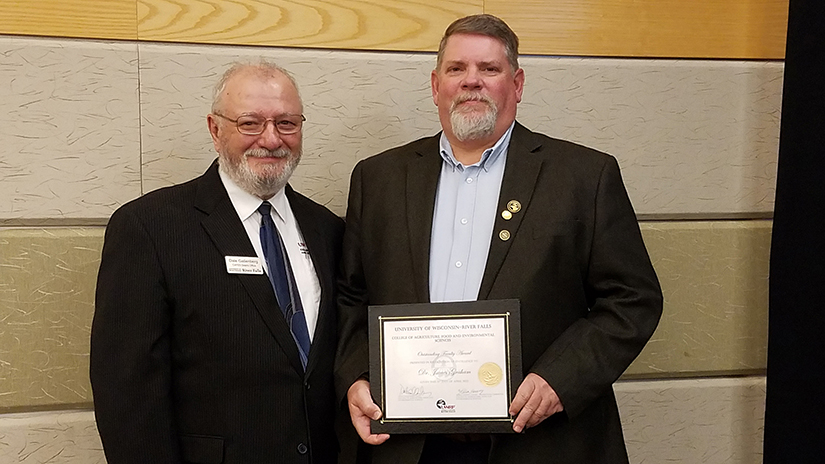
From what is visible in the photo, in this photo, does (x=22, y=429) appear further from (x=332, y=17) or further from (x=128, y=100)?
(x=332, y=17)

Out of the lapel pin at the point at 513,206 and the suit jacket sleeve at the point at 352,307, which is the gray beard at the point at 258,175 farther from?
the lapel pin at the point at 513,206

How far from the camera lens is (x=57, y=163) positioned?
2.34 meters

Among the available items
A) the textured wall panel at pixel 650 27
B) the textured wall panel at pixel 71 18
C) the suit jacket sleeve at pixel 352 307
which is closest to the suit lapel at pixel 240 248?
the suit jacket sleeve at pixel 352 307

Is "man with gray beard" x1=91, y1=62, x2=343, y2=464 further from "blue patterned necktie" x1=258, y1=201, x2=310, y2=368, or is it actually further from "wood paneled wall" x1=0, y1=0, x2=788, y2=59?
"wood paneled wall" x1=0, y1=0, x2=788, y2=59

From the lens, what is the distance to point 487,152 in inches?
79.0

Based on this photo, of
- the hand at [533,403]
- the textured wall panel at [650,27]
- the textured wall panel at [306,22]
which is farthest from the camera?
the textured wall panel at [650,27]

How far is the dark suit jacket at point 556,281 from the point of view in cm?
186

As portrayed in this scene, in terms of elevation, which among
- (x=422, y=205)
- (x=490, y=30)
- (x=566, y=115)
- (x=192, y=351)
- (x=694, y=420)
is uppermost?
(x=490, y=30)

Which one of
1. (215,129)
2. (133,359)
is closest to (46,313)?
(133,359)

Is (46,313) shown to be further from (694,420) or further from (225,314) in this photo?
(694,420)

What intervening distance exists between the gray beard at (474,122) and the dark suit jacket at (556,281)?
0.09 metres

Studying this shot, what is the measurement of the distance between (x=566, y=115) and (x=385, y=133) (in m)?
0.60

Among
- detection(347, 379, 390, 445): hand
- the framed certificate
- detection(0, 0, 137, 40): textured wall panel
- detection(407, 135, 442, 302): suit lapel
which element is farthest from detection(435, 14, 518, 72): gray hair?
detection(0, 0, 137, 40): textured wall panel

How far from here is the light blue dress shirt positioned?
1.92 meters
